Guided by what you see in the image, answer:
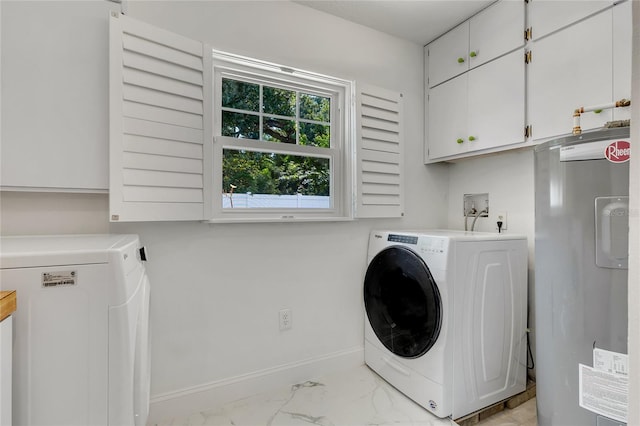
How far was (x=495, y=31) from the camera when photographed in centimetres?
198

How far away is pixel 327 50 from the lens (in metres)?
2.12

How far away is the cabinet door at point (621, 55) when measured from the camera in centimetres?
142

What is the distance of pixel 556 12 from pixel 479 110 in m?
0.61

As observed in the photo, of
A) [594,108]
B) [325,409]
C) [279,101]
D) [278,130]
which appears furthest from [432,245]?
[279,101]

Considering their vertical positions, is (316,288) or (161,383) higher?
(316,288)

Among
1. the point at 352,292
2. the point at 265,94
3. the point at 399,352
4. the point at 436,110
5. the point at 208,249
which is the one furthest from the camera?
the point at 436,110

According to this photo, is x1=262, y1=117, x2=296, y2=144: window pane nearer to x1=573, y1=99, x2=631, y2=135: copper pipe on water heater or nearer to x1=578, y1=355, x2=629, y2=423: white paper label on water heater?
x1=573, y1=99, x2=631, y2=135: copper pipe on water heater

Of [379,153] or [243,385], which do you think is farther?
[379,153]

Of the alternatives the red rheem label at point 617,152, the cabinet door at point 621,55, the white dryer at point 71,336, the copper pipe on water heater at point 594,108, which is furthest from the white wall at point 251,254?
the red rheem label at point 617,152

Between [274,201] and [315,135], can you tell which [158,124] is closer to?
[274,201]

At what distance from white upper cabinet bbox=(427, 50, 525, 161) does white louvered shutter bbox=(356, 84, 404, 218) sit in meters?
0.32

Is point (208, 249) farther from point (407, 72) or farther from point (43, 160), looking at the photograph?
point (407, 72)

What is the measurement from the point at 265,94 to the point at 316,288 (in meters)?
1.34

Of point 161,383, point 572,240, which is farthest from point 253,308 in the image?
point 572,240
